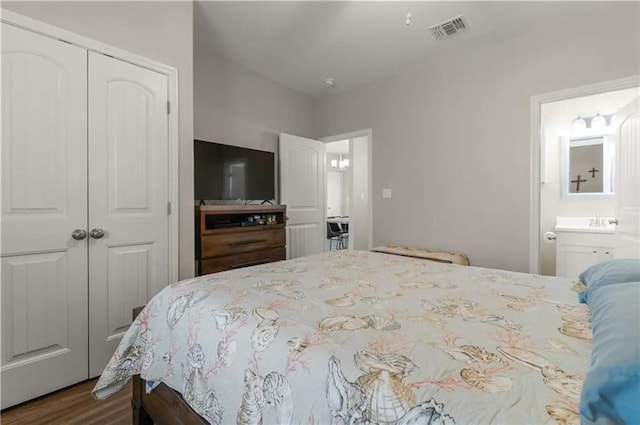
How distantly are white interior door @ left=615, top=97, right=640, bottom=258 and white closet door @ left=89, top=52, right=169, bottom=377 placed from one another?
3618mm

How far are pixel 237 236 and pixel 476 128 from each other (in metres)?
2.63

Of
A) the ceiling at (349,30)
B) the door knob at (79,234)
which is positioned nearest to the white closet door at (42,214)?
the door knob at (79,234)

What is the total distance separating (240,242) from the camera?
2887 mm

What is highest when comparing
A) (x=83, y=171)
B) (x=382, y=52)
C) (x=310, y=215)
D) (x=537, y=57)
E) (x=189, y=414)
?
(x=382, y=52)

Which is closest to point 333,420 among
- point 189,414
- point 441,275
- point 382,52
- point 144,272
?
point 189,414

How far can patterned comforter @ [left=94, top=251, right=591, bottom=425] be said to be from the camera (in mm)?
626

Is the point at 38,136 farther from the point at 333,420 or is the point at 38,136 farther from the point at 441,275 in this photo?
the point at 441,275

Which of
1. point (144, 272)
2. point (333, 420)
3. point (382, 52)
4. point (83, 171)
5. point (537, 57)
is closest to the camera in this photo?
point (333, 420)

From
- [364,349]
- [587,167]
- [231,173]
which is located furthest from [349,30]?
[587,167]

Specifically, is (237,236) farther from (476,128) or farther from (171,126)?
(476,128)

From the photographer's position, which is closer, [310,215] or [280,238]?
[280,238]

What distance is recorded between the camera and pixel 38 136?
174 cm

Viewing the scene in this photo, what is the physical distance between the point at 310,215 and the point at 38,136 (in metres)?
2.93

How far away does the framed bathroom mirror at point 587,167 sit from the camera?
11.3 ft
